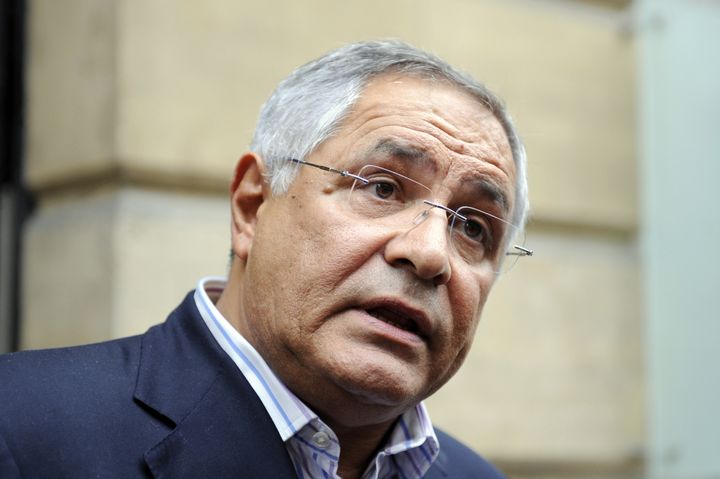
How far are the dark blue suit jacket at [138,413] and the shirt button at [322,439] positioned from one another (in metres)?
0.09

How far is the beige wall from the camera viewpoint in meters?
3.69

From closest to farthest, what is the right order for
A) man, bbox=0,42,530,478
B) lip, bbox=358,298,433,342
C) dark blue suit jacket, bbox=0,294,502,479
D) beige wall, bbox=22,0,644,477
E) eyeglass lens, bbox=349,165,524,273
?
1. dark blue suit jacket, bbox=0,294,502,479
2. man, bbox=0,42,530,478
3. lip, bbox=358,298,433,342
4. eyeglass lens, bbox=349,165,524,273
5. beige wall, bbox=22,0,644,477

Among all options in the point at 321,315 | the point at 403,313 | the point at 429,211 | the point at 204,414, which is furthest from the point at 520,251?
the point at 204,414

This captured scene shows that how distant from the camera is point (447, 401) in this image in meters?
4.25

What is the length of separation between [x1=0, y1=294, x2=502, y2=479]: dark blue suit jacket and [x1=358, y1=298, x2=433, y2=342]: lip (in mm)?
308

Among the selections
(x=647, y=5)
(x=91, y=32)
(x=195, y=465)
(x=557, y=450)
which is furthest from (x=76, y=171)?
(x=647, y=5)

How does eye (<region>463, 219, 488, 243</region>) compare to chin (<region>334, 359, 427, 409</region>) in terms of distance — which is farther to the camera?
eye (<region>463, 219, 488, 243</region>)

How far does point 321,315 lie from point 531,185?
6.56 feet

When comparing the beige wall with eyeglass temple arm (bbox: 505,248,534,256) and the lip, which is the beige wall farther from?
the lip

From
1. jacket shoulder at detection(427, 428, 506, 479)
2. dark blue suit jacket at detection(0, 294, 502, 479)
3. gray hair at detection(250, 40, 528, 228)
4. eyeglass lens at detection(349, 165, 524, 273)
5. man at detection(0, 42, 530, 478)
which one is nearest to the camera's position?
dark blue suit jacket at detection(0, 294, 502, 479)

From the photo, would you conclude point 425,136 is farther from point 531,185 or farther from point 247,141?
point 531,185

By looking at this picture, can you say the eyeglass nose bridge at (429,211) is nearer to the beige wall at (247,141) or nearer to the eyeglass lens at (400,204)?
the eyeglass lens at (400,204)

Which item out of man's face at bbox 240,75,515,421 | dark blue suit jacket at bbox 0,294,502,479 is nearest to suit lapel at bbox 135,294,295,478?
dark blue suit jacket at bbox 0,294,502,479

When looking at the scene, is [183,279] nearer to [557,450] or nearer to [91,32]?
[91,32]
